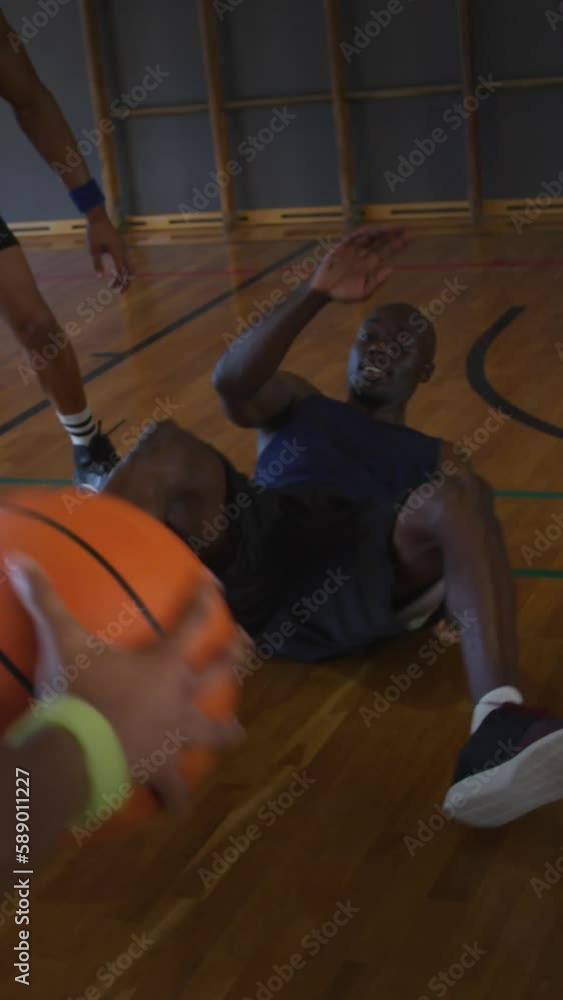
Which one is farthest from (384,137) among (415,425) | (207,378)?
(415,425)

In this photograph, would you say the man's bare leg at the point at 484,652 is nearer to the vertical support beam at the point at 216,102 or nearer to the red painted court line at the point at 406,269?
the red painted court line at the point at 406,269

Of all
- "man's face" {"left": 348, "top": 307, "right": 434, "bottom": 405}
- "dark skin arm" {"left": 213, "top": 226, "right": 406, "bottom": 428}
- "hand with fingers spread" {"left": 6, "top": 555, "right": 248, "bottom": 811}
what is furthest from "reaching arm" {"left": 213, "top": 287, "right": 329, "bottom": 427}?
"hand with fingers spread" {"left": 6, "top": 555, "right": 248, "bottom": 811}

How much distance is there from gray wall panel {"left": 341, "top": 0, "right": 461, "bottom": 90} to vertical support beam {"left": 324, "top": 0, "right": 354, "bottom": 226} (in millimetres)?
88

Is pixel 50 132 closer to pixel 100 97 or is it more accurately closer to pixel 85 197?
pixel 85 197

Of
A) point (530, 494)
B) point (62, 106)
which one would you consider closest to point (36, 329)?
point (530, 494)

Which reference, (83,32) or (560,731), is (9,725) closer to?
(560,731)

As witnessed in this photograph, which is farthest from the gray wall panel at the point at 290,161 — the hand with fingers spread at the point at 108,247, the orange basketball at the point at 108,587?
the orange basketball at the point at 108,587

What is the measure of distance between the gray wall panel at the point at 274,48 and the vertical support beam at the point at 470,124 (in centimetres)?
80

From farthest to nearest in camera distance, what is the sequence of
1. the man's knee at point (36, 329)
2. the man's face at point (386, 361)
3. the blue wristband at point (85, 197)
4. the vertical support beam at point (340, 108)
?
the vertical support beam at point (340, 108)
the blue wristband at point (85, 197)
the man's knee at point (36, 329)
the man's face at point (386, 361)

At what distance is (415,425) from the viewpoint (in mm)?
4039

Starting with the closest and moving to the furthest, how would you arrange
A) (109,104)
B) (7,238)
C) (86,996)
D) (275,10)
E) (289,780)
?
(86,996) < (289,780) < (7,238) < (275,10) < (109,104)

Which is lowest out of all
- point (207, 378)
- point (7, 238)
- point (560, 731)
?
point (207, 378)

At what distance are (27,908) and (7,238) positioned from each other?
1.88m

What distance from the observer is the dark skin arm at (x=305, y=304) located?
2604 mm
